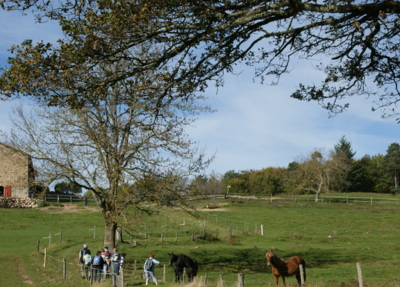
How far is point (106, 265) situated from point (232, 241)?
1874 cm

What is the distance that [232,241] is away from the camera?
125 ft

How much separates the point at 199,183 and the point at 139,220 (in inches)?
148

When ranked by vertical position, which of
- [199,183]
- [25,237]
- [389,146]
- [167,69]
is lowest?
[25,237]

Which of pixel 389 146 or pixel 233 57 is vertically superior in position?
pixel 389 146

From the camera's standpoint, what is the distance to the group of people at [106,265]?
18.5 meters

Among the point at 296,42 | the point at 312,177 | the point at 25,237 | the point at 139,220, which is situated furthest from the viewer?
the point at 312,177

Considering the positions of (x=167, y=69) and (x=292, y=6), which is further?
(x=167, y=69)

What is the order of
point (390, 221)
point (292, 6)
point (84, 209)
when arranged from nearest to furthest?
point (292, 6)
point (390, 221)
point (84, 209)

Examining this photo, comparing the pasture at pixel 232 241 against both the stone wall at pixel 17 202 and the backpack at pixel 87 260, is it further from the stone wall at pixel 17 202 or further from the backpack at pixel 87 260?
the stone wall at pixel 17 202

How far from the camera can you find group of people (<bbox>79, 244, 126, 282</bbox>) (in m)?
19.7

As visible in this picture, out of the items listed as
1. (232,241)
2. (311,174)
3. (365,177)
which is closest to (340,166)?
(311,174)

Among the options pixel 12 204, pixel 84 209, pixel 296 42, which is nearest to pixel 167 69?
pixel 296 42

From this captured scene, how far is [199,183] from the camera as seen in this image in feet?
81.3

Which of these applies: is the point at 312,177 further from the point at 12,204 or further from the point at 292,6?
the point at 292,6
